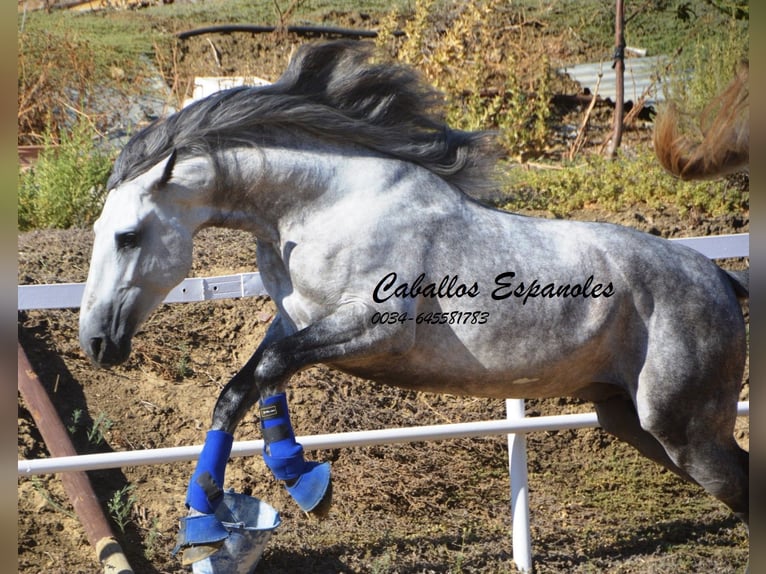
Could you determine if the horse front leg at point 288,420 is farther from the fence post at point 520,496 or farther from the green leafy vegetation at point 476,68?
the green leafy vegetation at point 476,68

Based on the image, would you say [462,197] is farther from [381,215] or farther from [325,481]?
[325,481]

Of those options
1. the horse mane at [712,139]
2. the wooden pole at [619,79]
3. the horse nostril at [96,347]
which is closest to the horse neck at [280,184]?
the horse nostril at [96,347]

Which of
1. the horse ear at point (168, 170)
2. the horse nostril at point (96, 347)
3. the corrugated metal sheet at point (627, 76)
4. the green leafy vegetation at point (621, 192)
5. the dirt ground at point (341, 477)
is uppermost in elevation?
the horse ear at point (168, 170)

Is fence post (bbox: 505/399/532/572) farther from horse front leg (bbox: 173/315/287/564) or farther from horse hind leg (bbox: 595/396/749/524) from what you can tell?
horse front leg (bbox: 173/315/287/564)

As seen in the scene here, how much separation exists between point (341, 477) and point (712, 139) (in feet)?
8.43

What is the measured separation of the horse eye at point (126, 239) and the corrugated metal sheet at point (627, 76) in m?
7.28

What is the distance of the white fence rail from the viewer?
384 cm

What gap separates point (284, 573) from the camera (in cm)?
438

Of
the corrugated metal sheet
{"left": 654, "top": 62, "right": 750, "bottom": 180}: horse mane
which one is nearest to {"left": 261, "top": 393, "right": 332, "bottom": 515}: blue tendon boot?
{"left": 654, "top": 62, "right": 750, "bottom": 180}: horse mane

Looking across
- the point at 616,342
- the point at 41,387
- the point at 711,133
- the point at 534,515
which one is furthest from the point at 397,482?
the point at 711,133

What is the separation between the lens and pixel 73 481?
4.54 meters

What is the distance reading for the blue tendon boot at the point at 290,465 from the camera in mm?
2990

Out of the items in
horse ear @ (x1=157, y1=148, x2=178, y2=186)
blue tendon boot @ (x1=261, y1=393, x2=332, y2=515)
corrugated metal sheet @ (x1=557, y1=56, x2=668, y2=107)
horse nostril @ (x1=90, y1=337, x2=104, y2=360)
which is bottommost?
corrugated metal sheet @ (x1=557, y1=56, x2=668, y2=107)

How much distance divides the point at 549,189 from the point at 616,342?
13.5ft
